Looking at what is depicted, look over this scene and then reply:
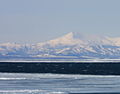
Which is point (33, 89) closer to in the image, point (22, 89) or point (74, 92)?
point (22, 89)

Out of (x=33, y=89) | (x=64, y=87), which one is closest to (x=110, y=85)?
(x=64, y=87)

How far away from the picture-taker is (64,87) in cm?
5359

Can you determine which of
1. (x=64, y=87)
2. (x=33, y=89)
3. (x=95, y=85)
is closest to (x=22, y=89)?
(x=33, y=89)

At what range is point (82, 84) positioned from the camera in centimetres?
5759

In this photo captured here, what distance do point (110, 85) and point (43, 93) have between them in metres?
9.63

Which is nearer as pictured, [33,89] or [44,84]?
[33,89]

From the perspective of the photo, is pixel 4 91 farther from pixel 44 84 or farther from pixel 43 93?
pixel 44 84

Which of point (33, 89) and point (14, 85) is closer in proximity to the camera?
point (33, 89)

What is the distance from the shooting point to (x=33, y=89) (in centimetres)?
5169

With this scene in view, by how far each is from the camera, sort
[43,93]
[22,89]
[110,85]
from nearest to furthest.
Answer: [43,93], [22,89], [110,85]

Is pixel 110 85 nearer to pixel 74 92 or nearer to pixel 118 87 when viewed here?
pixel 118 87

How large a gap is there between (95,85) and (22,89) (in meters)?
7.91

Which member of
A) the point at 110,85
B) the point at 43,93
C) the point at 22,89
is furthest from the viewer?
the point at 110,85

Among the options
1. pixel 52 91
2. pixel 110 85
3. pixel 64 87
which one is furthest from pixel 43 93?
pixel 110 85
